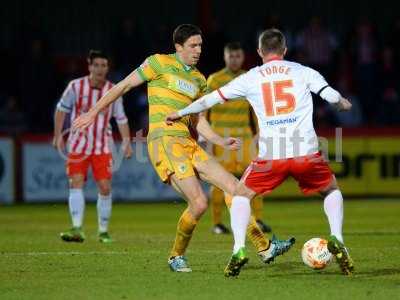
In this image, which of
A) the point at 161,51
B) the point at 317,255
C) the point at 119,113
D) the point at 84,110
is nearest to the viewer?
the point at 317,255

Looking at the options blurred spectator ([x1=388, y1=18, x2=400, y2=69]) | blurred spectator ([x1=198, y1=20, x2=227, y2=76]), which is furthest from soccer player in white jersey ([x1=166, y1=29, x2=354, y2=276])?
blurred spectator ([x1=388, y1=18, x2=400, y2=69])

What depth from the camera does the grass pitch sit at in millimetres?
8289

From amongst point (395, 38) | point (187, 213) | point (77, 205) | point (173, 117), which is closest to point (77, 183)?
point (77, 205)

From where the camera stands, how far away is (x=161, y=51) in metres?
22.1

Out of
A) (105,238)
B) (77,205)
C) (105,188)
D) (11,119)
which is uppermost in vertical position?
(11,119)

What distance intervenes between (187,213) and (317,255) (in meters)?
1.26

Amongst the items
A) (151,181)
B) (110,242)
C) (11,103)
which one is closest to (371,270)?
(110,242)

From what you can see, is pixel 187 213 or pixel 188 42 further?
pixel 188 42

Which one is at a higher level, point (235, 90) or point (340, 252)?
point (235, 90)

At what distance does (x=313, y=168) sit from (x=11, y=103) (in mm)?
12769

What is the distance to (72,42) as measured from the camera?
23500mm

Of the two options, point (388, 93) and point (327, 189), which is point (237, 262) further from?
point (388, 93)

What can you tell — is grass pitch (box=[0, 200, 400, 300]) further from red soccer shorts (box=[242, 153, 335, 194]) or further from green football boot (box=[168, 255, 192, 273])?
red soccer shorts (box=[242, 153, 335, 194])

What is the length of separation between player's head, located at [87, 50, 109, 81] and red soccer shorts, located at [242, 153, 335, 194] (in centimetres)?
444
